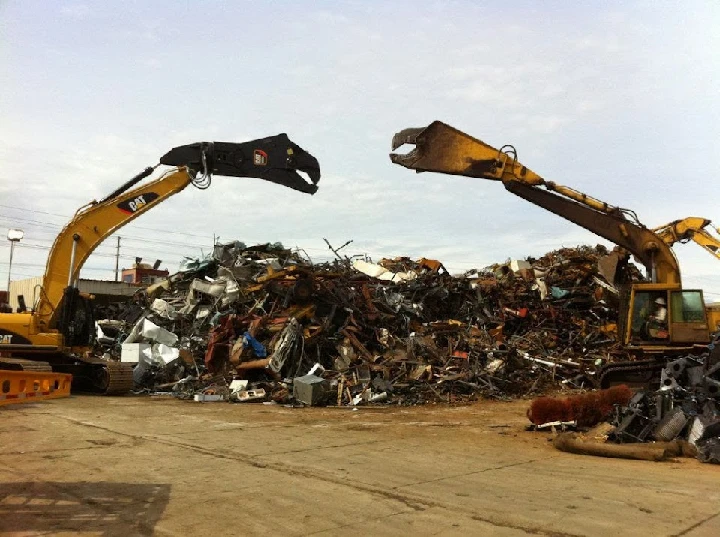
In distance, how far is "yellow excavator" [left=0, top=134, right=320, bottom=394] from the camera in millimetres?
14688

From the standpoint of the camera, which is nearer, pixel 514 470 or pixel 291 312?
pixel 514 470

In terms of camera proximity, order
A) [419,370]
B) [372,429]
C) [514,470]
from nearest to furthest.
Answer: [514,470]
[372,429]
[419,370]

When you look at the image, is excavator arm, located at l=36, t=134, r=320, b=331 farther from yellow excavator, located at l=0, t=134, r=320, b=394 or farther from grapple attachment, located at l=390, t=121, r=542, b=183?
grapple attachment, located at l=390, t=121, r=542, b=183

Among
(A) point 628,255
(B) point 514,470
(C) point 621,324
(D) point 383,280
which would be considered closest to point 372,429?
(B) point 514,470

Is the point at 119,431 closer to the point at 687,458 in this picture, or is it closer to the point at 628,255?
the point at 687,458

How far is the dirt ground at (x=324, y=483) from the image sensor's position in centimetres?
521

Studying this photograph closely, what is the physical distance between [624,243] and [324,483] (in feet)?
31.6

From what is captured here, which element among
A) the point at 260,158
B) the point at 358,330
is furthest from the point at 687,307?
the point at 260,158

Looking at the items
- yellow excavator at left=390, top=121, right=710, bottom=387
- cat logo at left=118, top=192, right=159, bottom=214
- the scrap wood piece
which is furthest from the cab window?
cat logo at left=118, top=192, right=159, bottom=214

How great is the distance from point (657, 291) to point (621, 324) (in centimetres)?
120

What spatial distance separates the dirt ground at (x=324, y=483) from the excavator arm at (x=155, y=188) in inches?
168

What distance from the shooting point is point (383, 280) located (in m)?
22.9

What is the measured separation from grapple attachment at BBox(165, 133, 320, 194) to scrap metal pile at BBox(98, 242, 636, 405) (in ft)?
14.0

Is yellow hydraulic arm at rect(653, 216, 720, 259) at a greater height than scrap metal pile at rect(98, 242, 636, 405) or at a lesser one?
greater
